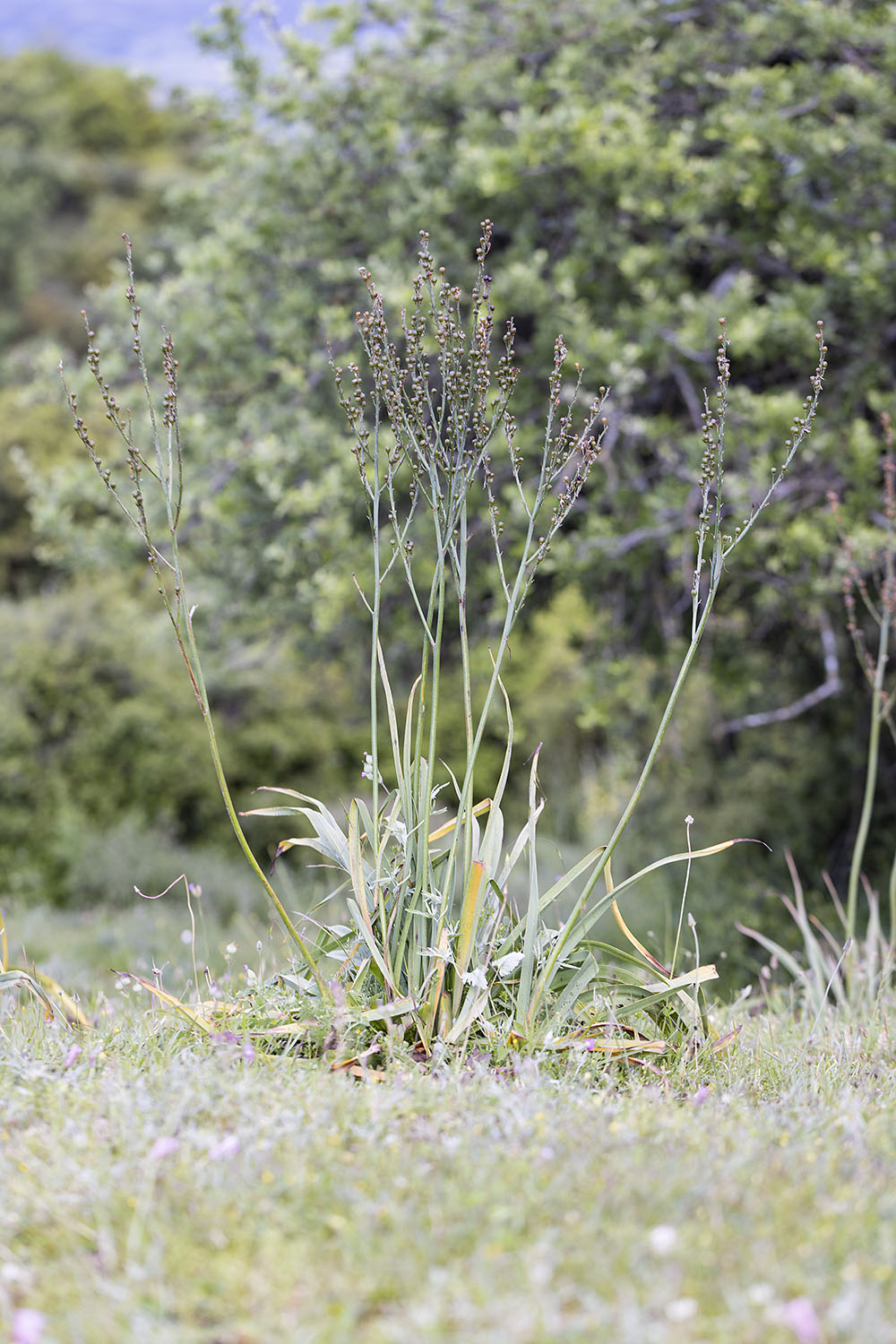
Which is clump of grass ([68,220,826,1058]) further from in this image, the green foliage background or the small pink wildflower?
the green foliage background

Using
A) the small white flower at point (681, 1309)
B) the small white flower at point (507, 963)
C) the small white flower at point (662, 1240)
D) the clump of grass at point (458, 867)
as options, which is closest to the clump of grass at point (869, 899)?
the clump of grass at point (458, 867)

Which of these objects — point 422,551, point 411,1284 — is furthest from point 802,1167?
point 422,551

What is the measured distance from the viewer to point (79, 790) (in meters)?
8.30

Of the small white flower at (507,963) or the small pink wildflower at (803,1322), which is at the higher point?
the small pink wildflower at (803,1322)

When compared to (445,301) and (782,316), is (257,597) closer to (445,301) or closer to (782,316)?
(782,316)

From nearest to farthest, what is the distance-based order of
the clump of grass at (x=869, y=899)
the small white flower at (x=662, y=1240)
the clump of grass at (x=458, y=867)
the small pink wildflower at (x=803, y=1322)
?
1. the small pink wildflower at (x=803, y=1322)
2. the small white flower at (x=662, y=1240)
3. the clump of grass at (x=458, y=867)
4. the clump of grass at (x=869, y=899)

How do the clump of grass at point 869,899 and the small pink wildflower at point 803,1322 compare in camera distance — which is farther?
the clump of grass at point 869,899

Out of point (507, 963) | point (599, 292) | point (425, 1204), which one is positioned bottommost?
point (507, 963)

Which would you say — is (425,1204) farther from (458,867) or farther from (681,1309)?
(458,867)

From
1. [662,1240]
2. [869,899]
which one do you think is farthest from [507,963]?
[869,899]

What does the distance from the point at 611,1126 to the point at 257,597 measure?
4.02 m

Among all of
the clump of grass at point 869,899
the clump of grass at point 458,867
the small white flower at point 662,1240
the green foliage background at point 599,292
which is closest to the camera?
the small white flower at point 662,1240

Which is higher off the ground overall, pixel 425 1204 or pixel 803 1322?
pixel 803 1322

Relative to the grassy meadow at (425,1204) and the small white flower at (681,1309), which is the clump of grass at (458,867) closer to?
the grassy meadow at (425,1204)
